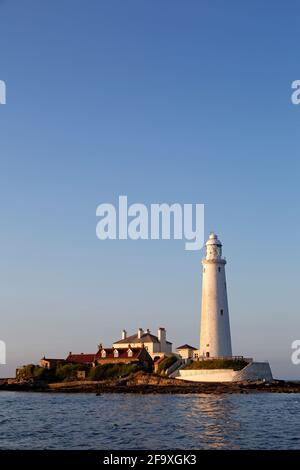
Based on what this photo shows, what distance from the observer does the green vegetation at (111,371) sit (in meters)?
76.6

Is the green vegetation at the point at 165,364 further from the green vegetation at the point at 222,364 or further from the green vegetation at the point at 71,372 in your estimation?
the green vegetation at the point at 222,364

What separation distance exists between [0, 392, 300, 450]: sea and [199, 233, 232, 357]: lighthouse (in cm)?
1896

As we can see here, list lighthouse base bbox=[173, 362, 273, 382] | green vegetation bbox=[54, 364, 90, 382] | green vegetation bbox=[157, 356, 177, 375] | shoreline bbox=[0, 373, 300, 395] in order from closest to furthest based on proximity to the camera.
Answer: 1. shoreline bbox=[0, 373, 300, 395]
2. lighthouse base bbox=[173, 362, 273, 382]
3. green vegetation bbox=[157, 356, 177, 375]
4. green vegetation bbox=[54, 364, 90, 382]

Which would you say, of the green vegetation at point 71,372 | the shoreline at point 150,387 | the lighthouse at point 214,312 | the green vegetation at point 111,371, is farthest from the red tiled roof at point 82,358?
the lighthouse at point 214,312

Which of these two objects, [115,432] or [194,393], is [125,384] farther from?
[115,432]

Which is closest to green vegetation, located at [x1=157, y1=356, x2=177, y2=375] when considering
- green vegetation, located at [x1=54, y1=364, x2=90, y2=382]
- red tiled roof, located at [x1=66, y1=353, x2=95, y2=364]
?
green vegetation, located at [x1=54, y1=364, x2=90, y2=382]

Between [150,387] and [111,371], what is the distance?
11.7 meters

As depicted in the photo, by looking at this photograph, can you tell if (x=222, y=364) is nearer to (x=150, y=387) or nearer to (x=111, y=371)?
(x=150, y=387)

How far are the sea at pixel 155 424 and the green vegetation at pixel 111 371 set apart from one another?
25123mm

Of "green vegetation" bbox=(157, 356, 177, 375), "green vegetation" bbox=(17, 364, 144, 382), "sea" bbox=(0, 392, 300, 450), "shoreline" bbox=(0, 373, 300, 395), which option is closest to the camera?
"sea" bbox=(0, 392, 300, 450)

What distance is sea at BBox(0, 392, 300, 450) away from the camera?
26734 mm

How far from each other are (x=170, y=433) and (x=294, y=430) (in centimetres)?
690

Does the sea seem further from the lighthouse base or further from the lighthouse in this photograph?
the lighthouse
